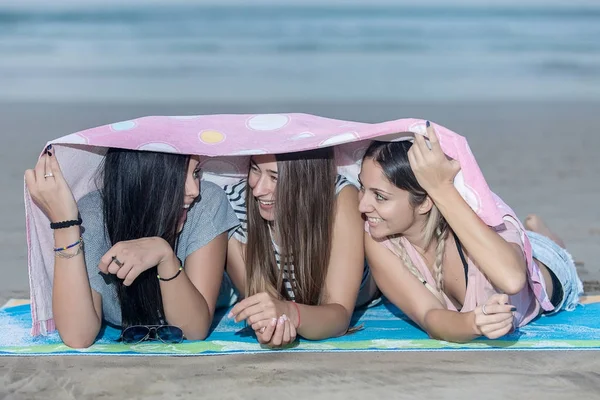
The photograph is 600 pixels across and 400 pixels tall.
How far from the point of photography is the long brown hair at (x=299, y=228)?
4086 mm

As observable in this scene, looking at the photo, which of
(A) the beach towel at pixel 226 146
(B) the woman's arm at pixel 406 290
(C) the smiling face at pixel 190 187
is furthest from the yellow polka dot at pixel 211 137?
(B) the woman's arm at pixel 406 290

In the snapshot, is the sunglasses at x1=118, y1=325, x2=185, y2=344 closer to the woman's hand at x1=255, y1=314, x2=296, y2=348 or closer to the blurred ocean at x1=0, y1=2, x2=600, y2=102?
the woman's hand at x1=255, y1=314, x2=296, y2=348

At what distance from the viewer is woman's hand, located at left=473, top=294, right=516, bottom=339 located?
371 cm

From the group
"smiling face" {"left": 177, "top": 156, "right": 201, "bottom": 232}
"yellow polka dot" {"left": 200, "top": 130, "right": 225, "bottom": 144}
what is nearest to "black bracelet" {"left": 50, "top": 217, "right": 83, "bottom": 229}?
"smiling face" {"left": 177, "top": 156, "right": 201, "bottom": 232}

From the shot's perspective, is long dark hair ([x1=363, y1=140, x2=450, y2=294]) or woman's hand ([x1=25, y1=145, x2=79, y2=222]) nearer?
woman's hand ([x1=25, y1=145, x2=79, y2=222])

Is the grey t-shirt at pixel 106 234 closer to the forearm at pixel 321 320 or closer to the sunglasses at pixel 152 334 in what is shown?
the sunglasses at pixel 152 334

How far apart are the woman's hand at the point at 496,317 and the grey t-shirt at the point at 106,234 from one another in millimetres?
1220

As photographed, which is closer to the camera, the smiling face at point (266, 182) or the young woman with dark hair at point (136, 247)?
the young woman with dark hair at point (136, 247)

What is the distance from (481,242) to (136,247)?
1.43 metres

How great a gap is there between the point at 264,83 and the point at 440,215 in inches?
354

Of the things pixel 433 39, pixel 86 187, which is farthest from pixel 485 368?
pixel 433 39

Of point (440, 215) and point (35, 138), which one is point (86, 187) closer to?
point (440, 215)

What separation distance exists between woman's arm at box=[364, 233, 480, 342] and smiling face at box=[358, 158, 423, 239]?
115 millimetres

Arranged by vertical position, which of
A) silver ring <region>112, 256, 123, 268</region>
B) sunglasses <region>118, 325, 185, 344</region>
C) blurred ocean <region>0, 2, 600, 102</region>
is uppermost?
blurred ocean <region>0, 2, 600, 102</region>
